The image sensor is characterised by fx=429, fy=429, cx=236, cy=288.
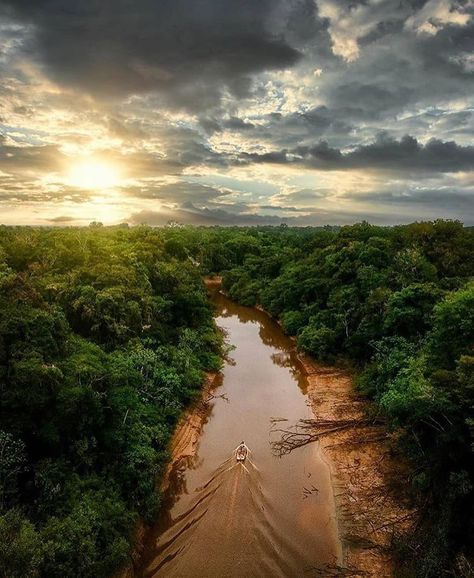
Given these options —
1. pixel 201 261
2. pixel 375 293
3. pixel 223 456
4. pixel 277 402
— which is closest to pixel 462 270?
pixel 375 293

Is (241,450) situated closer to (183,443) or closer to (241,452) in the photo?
(241,452)

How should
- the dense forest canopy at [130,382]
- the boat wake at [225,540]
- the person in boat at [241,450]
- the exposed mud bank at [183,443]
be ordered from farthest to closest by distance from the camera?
the person in boat at [241,450] → the exposed mud bank at [183,443] → the boat wake at [225,540] → the dense forest canopy at [130,382]

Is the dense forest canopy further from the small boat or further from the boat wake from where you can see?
the small boat

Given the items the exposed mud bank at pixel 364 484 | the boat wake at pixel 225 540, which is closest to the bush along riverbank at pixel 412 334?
the exposed mud bank at pixel 364 484

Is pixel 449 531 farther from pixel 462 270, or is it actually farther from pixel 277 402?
pixel 462 270

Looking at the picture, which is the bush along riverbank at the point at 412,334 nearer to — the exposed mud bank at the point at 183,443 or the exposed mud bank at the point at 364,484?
the exposed mud bank at the point at 364,484

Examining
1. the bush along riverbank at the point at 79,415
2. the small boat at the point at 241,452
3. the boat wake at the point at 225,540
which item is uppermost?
the bush along riverbank at the point at 79,415

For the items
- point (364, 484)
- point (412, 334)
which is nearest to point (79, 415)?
point (364, 484)
